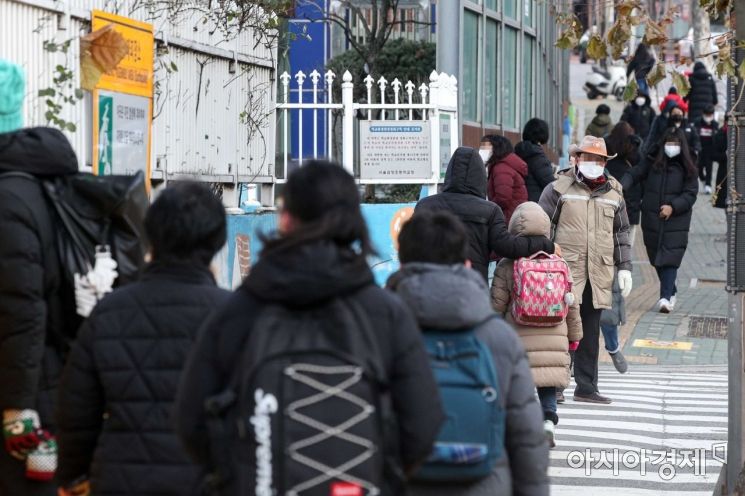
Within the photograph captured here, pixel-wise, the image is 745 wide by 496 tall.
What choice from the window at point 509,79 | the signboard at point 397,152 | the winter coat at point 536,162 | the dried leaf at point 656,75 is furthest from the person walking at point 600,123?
the dried leaf at point 656,75

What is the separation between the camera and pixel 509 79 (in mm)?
21469

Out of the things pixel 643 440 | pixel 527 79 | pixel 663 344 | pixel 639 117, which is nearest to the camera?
pixel 643 440

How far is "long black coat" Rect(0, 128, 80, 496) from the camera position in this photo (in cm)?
477

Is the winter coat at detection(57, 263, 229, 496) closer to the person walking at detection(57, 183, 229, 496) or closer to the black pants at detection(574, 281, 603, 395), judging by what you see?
the person walking at detection(57, 183, 229, 496)

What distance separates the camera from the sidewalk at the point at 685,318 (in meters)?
14.7

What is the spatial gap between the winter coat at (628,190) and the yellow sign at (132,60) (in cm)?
887

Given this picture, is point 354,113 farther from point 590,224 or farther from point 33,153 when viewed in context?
point 33,153

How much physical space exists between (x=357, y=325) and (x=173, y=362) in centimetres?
82

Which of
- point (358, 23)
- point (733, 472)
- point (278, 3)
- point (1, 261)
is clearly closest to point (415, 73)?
point (358, 23)

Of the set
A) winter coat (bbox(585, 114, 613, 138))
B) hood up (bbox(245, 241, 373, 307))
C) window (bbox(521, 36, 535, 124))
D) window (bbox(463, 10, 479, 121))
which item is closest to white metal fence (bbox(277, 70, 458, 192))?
window (bbox(463, 10, 479, 121))

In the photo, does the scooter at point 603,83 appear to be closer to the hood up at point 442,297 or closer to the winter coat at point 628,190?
the winter coat at point 628,190

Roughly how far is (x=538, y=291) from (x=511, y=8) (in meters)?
13.1

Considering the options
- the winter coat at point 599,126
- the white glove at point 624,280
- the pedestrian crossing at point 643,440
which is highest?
the winter coat at point 599,126

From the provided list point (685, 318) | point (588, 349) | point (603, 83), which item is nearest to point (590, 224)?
point (588, 349)
